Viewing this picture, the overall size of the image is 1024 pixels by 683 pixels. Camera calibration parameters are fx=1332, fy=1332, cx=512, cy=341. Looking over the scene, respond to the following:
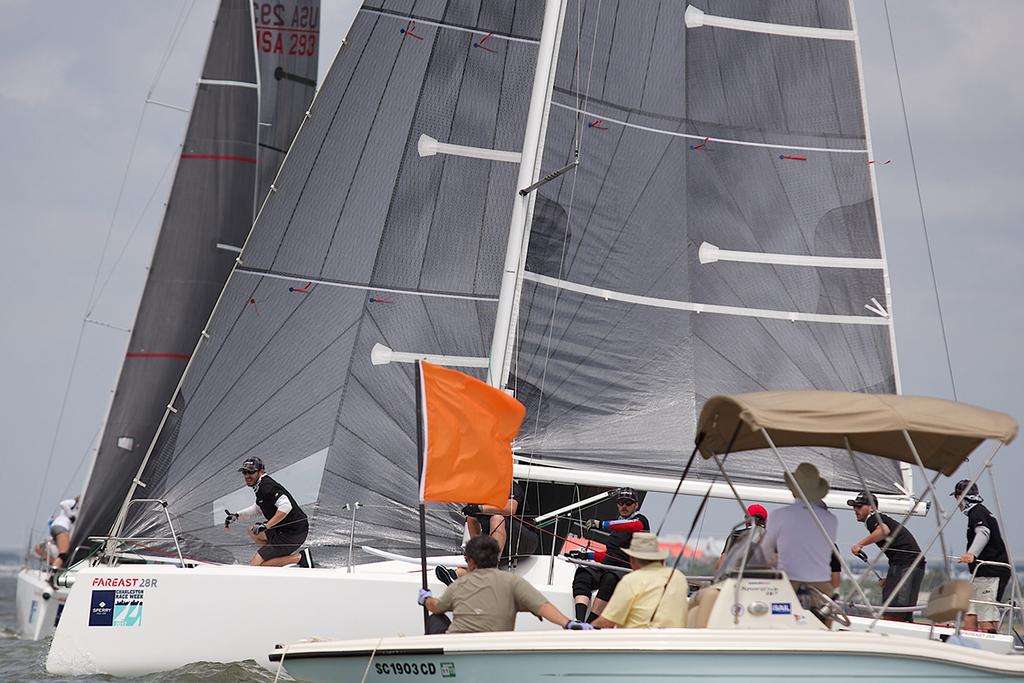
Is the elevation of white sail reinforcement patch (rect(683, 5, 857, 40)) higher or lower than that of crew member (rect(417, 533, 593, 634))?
higher

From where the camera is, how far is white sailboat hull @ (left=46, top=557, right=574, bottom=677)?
957 cm

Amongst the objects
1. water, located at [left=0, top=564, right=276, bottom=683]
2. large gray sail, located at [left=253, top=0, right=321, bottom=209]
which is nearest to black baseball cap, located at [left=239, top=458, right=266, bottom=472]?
water, located at [left=0, top=564, right=276, bottom=683]

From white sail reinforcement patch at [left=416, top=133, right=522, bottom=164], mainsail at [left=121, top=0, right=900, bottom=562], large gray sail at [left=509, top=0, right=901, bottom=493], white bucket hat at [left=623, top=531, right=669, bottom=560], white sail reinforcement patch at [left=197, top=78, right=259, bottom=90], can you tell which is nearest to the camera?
white bucket hat at [left=623, top=531, right=669, bottom=560]

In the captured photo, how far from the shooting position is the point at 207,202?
55.5 feet

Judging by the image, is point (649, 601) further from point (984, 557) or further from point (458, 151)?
point (458, 151)

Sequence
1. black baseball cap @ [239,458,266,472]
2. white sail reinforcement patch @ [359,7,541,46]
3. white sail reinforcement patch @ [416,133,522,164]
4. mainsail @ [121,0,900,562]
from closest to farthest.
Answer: black baseball cap @ [239,458,266,472]
mainsail @ [121,0,900,562]
white sail reinforcement patch @ [416,133,522,164]
white sail reinforcement patch @ [359,7,541,46]

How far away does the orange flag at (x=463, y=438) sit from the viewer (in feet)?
30.0

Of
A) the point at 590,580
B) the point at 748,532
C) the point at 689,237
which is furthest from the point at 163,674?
the point at 689,237

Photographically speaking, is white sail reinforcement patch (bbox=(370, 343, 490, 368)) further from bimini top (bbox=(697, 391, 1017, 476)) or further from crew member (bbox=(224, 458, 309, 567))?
bimini top (bbox=(697, 391, 1017, 476))

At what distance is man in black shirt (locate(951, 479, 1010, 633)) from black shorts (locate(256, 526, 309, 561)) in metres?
5.41

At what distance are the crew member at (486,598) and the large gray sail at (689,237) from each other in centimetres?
328

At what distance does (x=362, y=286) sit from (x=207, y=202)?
5.71 m

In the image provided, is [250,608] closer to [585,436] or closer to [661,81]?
[585,436]

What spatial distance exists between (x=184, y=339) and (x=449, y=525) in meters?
6.10
